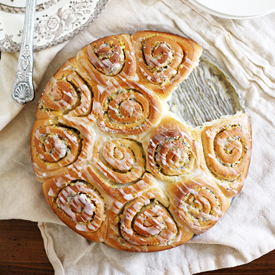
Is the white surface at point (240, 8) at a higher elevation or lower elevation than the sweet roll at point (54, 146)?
higher

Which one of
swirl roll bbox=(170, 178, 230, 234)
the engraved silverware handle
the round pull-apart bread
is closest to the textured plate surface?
the round pull-apart bread

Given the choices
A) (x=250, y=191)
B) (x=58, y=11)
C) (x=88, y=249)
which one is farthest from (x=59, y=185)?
(x=250, y=191)

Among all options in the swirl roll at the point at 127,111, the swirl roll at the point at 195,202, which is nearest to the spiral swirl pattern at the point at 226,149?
the swirl roll at the point at 195,202

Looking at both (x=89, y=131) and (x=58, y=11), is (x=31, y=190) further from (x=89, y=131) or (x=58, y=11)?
(x=58, y=11)

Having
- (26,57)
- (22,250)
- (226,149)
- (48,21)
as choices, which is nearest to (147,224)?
(226,149)

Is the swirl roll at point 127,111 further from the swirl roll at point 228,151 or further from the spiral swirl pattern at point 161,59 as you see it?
the swirl roll at point 228,151

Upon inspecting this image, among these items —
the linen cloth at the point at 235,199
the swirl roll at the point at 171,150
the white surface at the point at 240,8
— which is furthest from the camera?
the linen cloth at the point at 235,199
